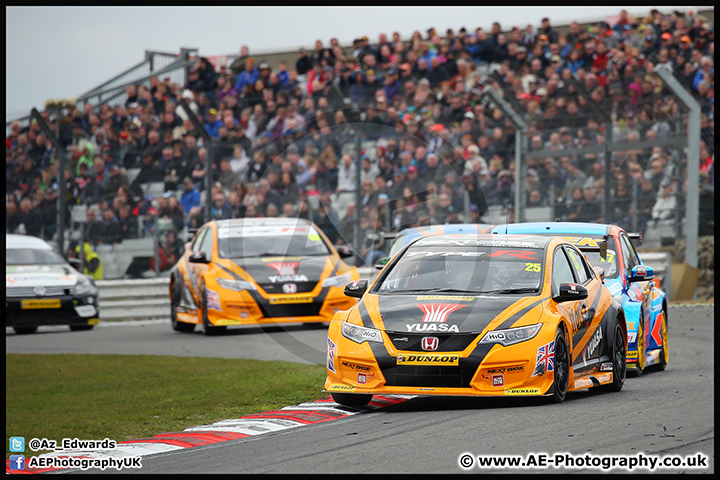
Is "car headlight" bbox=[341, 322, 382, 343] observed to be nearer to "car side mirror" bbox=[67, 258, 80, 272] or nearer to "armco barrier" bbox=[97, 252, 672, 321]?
"armco barrier" bbox=[97, 252, 672, 321]

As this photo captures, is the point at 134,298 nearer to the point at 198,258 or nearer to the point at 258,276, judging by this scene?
the point at 198,258

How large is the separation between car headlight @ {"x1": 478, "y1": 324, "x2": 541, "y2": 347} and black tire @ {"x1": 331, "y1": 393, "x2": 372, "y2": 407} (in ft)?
3.62

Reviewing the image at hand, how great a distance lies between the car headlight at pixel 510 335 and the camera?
726cm

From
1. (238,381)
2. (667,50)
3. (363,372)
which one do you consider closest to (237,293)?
(238,381)

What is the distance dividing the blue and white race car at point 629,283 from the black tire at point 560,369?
2.02 metres

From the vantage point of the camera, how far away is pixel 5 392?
384 inches

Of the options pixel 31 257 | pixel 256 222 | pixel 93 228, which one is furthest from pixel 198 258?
Answer: pixel 93 228

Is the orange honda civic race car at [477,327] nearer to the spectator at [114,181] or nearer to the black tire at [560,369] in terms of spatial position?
the black tire at [560,369]

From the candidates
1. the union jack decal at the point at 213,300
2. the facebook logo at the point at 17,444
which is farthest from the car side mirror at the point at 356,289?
the union jack decal at the point at 213,300

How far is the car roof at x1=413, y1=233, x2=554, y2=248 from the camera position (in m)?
8.48

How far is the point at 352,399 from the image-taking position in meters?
7.77

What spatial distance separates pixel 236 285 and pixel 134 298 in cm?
458

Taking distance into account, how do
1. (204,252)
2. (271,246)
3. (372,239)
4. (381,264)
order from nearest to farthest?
(381,264) < (204,252) < (271,246) < (372,239)

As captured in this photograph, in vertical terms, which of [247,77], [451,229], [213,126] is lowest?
[451,229]
